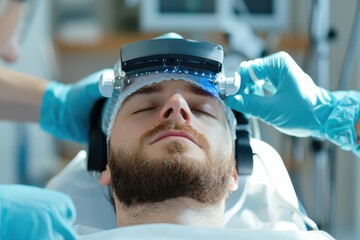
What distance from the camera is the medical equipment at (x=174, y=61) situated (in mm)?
1468

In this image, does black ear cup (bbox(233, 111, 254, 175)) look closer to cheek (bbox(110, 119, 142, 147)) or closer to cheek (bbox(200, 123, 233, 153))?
cheek (bbox(200, 123, 233, 153))

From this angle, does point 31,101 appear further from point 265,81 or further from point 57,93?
point 265,81

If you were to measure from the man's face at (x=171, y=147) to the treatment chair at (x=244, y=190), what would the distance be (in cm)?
9

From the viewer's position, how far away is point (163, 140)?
1.45 m

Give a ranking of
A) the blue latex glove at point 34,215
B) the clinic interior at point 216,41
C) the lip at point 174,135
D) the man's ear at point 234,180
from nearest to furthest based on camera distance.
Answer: the blue latex glove at point 34,215, the lip at point 174,135, the man's ear at point 234,180, the clinic interior at point 216,41

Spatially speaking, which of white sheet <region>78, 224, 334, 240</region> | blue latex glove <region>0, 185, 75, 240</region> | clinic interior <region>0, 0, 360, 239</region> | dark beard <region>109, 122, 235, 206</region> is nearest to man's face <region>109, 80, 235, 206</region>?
dark beard <region>109, 122, 235, 206</region>

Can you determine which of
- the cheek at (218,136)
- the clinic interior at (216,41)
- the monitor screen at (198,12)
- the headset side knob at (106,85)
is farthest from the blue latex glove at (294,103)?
the monitor screen at (198,12)

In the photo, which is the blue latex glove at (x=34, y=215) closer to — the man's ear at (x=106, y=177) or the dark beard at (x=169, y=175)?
the dark beard at (x=169, y=175)

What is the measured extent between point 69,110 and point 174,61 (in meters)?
0.50

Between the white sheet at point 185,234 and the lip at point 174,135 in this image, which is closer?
the white sheet at point 185,234

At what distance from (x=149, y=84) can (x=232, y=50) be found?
3.14 feet

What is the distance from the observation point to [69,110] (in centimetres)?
184

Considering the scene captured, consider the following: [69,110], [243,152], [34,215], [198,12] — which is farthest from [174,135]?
[198,12]

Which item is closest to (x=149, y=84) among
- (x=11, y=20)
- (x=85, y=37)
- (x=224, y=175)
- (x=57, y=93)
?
(x=224, y=175)
